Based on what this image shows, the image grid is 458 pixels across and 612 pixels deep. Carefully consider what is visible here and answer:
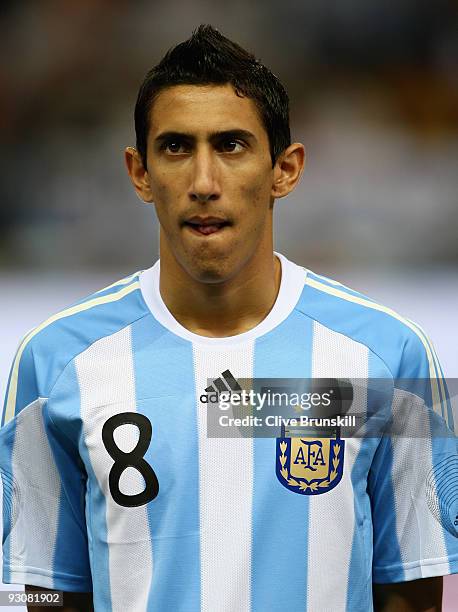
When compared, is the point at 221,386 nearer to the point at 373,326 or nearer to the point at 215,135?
the point at 373,326

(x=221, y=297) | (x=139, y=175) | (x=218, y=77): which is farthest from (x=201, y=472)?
(x=218, y=77)

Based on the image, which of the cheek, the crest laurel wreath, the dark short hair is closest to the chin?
the cheek

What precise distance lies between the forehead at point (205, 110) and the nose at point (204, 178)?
47 mm

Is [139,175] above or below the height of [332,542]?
above

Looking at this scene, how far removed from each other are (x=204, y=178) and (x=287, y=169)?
24cm

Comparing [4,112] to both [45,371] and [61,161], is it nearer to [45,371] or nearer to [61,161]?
[61,161]

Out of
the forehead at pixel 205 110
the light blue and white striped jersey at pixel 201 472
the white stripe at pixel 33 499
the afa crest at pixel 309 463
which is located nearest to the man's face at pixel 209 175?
the forehead at pixel 205 110

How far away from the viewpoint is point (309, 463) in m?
1.91

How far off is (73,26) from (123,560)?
16.1 ft

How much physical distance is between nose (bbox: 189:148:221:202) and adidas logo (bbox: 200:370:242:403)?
0.33m

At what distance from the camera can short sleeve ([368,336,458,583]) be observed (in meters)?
1.96

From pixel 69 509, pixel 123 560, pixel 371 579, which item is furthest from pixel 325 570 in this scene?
pixel 69 509

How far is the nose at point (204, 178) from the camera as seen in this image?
1.81 m

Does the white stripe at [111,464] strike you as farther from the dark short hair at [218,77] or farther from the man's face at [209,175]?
the dark short hair at [218,77]
